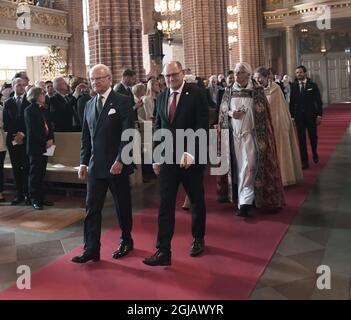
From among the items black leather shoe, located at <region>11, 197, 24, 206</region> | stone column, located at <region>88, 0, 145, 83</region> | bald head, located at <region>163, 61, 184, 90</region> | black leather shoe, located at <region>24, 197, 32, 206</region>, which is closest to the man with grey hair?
bald head, located at <region>163, 61, 184, 90</region>

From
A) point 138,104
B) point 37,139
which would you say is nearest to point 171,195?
point 37,139

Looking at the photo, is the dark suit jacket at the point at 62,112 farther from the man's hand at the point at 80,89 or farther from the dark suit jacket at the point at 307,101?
the dark suit jacket at the point at 307,101

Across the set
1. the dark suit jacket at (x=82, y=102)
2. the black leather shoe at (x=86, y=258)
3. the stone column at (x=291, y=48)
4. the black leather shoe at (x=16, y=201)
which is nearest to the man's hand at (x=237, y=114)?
the black leather shoe at (x=86, y=258)

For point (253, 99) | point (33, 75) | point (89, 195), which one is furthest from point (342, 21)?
point (89, 195)

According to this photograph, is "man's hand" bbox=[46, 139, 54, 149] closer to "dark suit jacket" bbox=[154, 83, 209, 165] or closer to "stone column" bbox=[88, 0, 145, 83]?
"dark suit jacket" bbox=[154, 83, 209, 165]

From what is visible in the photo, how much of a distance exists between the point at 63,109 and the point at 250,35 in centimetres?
1828

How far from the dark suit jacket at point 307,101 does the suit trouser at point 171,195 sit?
187 inches

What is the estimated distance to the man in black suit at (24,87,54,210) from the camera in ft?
21.7

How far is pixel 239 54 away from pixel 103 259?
2229 centimetres

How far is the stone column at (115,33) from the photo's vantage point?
409 inches

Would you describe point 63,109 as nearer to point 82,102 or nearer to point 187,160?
point 82,102

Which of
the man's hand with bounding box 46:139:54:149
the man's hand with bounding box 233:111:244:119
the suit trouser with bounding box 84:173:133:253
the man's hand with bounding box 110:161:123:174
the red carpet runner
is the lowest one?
the red carpet runner

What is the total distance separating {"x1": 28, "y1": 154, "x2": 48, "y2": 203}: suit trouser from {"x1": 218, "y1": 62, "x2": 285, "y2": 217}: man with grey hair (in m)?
2.68

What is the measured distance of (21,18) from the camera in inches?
707
